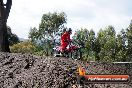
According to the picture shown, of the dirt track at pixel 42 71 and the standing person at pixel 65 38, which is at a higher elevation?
the standing person at pixel 65 38

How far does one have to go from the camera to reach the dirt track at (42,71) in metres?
15.2

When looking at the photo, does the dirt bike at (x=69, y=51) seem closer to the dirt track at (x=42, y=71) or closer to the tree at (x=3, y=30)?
the dirt track at (x=42, y=71)

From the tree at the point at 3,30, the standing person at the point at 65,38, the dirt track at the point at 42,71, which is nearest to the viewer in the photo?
the dirt track at the point at 42,71

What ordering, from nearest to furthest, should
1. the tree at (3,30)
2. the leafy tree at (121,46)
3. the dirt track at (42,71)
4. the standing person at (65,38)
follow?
the dirt track at (42,71)
the standing person at (65,38)
the tree at (3,30)
the leafy tree at (121,46)

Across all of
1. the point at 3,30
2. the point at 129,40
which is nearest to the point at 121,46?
the point at 129,40

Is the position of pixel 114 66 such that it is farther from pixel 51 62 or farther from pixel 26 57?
pixel 26 57

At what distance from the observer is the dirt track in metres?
15.2

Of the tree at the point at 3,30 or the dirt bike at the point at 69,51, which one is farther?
the tree at the point at 3,30

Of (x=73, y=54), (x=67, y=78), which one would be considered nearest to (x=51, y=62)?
(x=67, y=78)

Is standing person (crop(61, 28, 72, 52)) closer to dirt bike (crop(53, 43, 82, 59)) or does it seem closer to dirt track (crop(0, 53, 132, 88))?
dirt bike (crop(53, 43, 82, 59))

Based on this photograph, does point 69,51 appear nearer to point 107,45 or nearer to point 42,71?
point 42,71

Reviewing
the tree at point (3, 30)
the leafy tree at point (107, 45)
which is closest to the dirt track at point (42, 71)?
the tree at point (3, 30)

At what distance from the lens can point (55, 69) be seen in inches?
643

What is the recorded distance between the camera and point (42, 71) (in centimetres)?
1639
